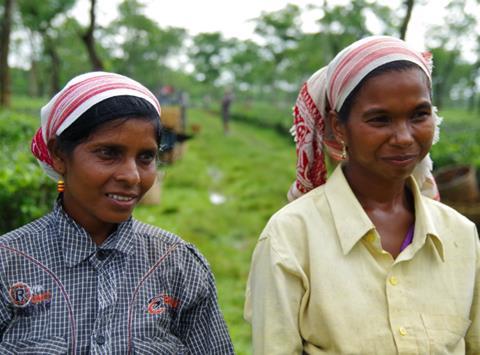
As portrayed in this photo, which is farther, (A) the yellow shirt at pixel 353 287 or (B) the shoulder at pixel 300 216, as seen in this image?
(B) the shoulder at pixel 300 216

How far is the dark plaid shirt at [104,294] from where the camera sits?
1494 mm

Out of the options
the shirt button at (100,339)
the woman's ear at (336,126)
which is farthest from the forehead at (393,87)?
the shirt button at (100,339)

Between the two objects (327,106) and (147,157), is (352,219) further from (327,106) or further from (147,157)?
(147,157)

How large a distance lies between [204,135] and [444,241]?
57.6 feet

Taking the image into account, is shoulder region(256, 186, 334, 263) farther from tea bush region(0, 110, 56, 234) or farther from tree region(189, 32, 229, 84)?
tree region(189, 32, 229, 84)

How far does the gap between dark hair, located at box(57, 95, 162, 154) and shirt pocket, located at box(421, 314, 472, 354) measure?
1042 mm

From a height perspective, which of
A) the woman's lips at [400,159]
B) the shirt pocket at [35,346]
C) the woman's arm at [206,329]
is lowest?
the woman's arm at [206,329]

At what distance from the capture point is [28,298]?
58.9 inches

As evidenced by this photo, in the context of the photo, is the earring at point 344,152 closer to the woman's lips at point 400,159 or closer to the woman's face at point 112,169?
the woman's lips at point 400,159

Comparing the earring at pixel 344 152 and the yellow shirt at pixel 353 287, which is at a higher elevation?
the earring at pixel 344 152

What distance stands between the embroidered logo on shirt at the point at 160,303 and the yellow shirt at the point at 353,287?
26 centimetres

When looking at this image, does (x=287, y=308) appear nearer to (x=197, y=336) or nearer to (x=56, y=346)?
(x=197, y=336)

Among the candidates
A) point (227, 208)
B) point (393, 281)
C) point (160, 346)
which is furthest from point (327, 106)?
point (227, 208)

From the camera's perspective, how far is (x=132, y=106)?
5.17 ft
